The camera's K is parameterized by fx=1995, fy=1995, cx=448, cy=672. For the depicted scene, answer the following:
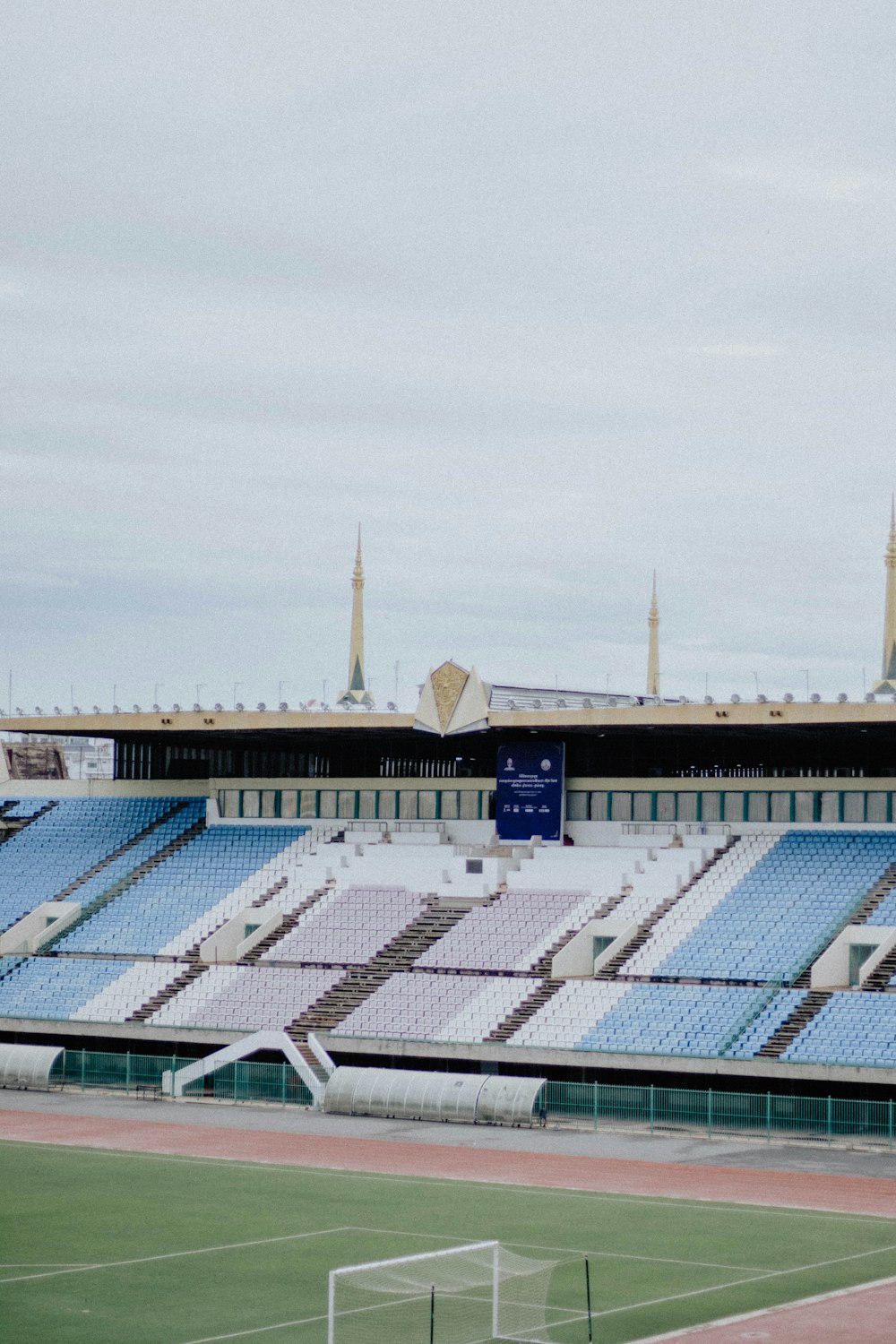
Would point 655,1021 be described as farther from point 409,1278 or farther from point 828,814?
point 409,1278

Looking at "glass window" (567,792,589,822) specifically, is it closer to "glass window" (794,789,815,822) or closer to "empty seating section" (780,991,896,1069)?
"glass window" (794,789,815,822)

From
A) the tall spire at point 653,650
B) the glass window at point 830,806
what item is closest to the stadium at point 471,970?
the glass window at point 830,806

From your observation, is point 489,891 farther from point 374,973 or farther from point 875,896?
point 875,896

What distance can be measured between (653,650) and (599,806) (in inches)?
1784

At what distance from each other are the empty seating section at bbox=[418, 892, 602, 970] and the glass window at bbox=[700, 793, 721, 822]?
6.46 metres

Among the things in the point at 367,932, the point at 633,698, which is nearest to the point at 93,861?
the point at 367,932

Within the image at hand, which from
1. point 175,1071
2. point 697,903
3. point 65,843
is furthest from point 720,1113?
point 65,843

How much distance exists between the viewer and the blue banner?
248 feet

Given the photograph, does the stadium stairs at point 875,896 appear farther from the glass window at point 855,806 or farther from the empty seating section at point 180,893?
the empty seating section at point 180,893

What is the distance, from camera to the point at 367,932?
230 feet

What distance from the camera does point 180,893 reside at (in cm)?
7675

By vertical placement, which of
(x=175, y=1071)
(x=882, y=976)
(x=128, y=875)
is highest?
(x=128, y=875)

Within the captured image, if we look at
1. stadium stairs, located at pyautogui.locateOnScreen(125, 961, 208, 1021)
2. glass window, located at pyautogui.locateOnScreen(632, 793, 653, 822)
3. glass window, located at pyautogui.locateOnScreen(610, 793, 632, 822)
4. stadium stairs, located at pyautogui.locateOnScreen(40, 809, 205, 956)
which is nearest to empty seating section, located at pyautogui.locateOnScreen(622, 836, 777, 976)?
glass window, located at pyautogui.locateOnScreen(632, 793, 653, 822)

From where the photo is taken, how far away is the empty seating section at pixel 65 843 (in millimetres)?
80188
